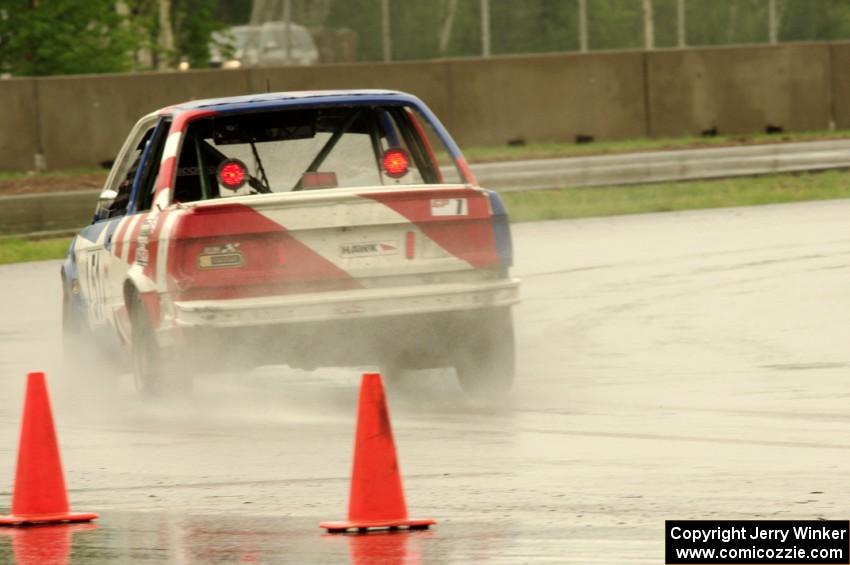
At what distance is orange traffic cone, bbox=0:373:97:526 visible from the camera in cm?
753

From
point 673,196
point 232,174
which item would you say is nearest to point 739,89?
point 673,196

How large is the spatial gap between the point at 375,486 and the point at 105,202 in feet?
17.8

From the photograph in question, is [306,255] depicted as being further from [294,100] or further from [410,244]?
[294,100]

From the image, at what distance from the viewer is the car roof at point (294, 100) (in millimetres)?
11086

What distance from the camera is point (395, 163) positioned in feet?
36.8

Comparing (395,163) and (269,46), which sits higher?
(269,46)

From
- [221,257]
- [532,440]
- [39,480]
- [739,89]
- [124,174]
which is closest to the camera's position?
[39,480]

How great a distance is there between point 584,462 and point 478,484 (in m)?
0.62

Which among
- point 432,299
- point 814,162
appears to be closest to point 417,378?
point 432,299

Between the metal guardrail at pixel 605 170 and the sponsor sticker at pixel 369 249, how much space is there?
581 inches

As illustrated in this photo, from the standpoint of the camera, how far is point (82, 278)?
12539 millimetres

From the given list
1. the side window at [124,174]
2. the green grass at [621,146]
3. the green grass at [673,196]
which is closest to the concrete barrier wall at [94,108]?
the green grass at [621,146]

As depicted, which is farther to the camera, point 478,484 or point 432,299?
point 432,299

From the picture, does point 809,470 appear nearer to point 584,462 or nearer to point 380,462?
point 584,462
